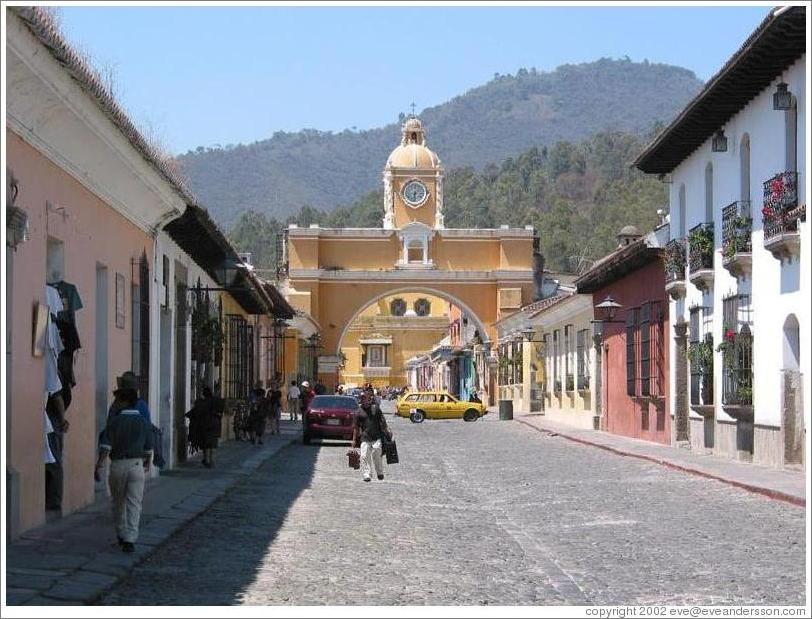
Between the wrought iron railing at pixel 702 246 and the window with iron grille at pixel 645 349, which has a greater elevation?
the wrought iron railing at pixel 702 246

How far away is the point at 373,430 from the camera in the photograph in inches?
829

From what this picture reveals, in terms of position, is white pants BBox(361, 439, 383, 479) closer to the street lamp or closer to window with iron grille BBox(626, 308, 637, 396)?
the street lamp

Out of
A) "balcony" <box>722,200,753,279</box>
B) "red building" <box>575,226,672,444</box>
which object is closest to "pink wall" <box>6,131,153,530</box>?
"balcony" <box>722,200,753,279</box>

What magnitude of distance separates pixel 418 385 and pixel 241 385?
68812 millimetres

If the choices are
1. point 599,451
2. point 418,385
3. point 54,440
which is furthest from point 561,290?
point 54,440

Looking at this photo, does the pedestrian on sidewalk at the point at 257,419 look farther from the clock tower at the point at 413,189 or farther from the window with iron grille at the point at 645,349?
the clock tower at the point at 413,189

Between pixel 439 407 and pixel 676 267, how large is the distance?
84.2 ft

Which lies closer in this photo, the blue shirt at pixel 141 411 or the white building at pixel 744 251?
the blue shirt at pixel 141 411

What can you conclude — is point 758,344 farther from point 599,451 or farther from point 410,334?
point 410,334

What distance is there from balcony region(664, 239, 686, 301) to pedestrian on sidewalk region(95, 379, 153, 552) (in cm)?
1811

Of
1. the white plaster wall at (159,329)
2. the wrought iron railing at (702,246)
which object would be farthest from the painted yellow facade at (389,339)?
the white plaster wall at (159,329)

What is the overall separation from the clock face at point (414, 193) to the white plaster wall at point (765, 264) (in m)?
46.4

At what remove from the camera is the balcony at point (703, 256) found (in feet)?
85.1

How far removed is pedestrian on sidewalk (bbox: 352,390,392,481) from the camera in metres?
20.9
